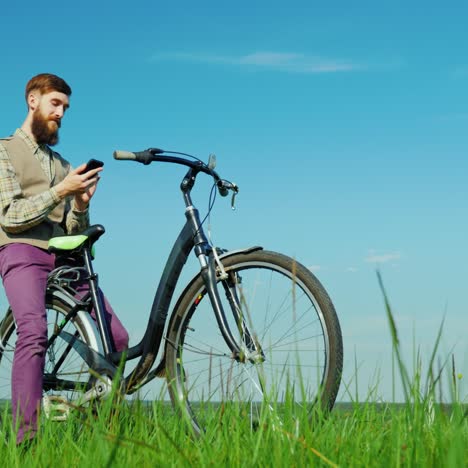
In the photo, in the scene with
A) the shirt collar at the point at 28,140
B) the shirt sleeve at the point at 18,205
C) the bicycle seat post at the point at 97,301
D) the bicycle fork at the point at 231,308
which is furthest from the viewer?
the shirt collar at the point at 28,140

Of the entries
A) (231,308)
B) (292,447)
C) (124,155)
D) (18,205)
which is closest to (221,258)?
(231,308)

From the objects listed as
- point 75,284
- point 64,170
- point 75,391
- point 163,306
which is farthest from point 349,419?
point 64,170

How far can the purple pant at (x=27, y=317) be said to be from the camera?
4.44 meters

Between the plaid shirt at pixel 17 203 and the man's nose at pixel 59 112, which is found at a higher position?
the man's nose at pixel 59 112

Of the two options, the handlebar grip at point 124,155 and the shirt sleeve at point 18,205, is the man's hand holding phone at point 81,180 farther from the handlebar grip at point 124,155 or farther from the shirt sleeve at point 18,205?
the handlebar grip at point 124,155

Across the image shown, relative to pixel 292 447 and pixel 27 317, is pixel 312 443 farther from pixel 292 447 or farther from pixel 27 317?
pixel 27 317

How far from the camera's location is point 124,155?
432 centimetres

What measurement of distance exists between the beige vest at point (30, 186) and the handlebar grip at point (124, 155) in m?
0.86

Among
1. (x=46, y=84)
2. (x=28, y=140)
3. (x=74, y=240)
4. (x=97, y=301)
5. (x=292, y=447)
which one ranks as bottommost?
(x=292, y=447)

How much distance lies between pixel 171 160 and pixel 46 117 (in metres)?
1.22

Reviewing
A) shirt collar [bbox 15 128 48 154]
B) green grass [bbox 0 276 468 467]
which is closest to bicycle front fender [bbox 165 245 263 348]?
green grass [bbox 0 276 468 467]

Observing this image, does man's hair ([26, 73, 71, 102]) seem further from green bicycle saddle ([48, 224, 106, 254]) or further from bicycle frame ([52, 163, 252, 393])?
bicycle frame ([52, 163, 252, 393])

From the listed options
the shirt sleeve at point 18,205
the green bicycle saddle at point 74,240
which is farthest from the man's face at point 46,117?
the green bicycle saddle at point 74,240

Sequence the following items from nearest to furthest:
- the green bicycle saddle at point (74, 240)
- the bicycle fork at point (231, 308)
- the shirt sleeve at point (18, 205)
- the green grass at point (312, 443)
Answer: the green grass at point (312, 443)
the bicycle fork at point (231, 308)
the shirt sleeve at point (18, 205)
the green bicycle saddle at point (74, 240)
